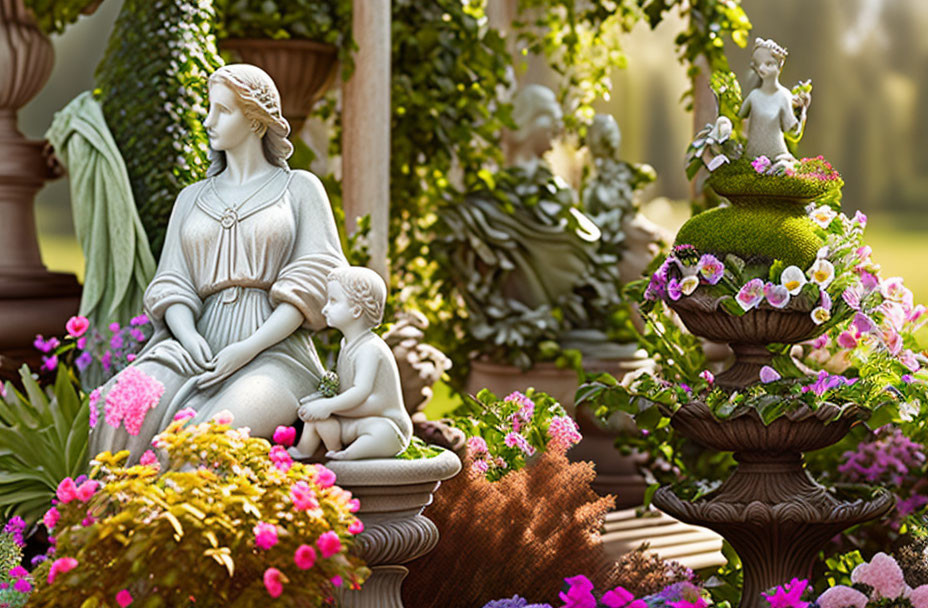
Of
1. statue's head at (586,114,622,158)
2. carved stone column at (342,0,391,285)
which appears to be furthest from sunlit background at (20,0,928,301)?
carved stone column at (342,0,391,285)

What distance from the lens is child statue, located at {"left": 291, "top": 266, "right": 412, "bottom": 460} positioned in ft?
12.1

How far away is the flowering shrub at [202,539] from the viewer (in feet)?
9.70

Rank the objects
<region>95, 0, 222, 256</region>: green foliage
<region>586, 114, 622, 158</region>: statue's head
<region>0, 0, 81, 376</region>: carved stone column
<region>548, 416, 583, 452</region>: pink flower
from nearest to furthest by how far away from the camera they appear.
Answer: <region>548, 416, 583, 452</region>: pink flower → <region>95, 0, 222, 256</region>: green foliage → <region>0, 0, 81, 376</region>: carved stone column → <region>586, 114, 622, 158</region>: statue's head

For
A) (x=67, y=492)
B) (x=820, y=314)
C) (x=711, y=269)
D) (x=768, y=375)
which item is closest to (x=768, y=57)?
(x=711, y=269)

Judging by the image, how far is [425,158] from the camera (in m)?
7.27

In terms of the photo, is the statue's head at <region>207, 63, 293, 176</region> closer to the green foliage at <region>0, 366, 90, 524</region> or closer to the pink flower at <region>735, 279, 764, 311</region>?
the green foliage at <region>0, 366, 90, 524</region>

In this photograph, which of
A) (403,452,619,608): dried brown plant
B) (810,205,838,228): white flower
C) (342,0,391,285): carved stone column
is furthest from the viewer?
(342,0,391,285): carved stone column

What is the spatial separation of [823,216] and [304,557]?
103 inches

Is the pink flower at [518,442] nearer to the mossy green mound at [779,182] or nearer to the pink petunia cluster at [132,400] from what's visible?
the mossy green mound at [779,182]

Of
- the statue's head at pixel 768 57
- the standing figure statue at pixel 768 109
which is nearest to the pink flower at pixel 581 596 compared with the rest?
the standing figure statue at pixel 768 109

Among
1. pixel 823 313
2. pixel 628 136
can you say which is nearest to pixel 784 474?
pixel 823 313

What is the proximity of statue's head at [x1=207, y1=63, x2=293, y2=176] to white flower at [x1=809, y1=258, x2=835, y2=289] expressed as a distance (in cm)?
193

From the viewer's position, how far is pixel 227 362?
3.81 m

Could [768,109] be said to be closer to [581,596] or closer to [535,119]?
[581,596]
